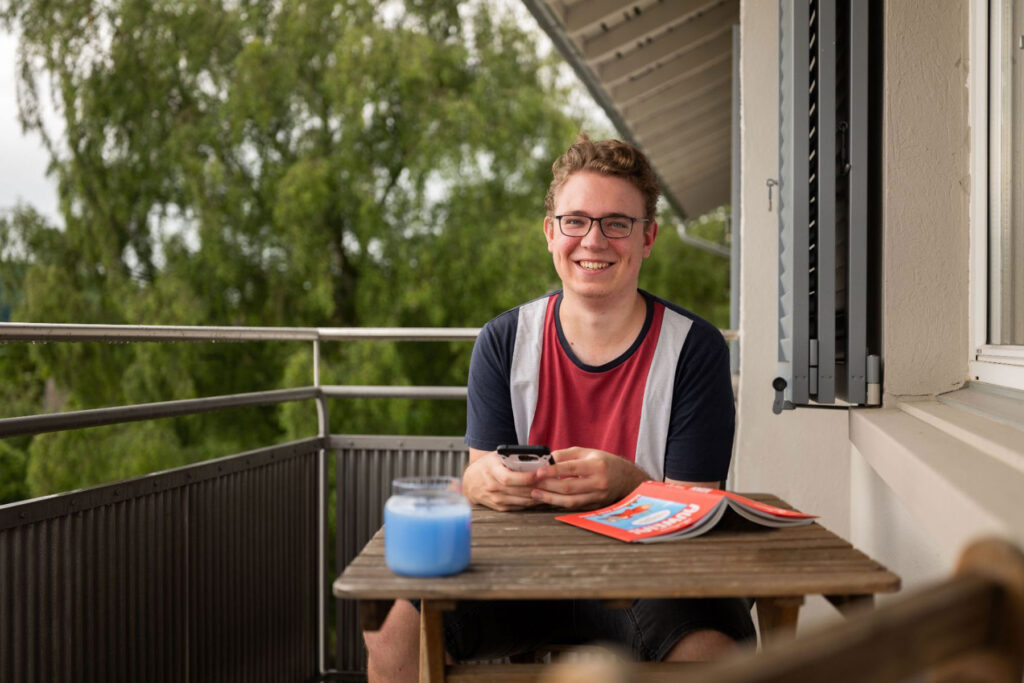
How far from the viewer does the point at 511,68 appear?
12656 millimetres

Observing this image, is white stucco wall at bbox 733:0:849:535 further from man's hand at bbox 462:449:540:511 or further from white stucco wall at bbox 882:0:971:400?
man's hand at bbox 462:449:540:511

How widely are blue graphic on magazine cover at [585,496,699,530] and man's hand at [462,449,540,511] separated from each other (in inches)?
4.4

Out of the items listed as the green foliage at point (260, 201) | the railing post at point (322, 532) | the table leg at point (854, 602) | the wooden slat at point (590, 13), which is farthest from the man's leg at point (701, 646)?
the green foliage at point (260, 201)

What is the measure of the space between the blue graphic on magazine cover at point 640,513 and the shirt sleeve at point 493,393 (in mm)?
439

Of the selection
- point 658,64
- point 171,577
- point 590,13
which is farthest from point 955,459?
point 658,64

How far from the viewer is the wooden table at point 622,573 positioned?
3.57ft

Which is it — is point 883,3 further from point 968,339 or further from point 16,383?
point 16,383

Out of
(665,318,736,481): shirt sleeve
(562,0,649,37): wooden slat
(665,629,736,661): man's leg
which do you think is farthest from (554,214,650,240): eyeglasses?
(562,0,649,37): wooden slat

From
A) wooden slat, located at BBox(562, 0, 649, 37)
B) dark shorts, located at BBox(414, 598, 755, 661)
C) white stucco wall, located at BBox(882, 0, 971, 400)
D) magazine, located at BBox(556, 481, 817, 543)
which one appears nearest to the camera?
magazine, located at BBox(556, 481, 817, 543)

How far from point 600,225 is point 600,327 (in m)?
0.19

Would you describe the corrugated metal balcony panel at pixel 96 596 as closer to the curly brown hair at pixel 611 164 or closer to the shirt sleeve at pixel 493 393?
the shirt sleeve at pixel 493 393

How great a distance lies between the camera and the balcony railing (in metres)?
1.80

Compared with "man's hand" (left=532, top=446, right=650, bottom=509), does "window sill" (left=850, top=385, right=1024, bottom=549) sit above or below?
above

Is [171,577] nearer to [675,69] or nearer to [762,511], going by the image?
[762,511]
